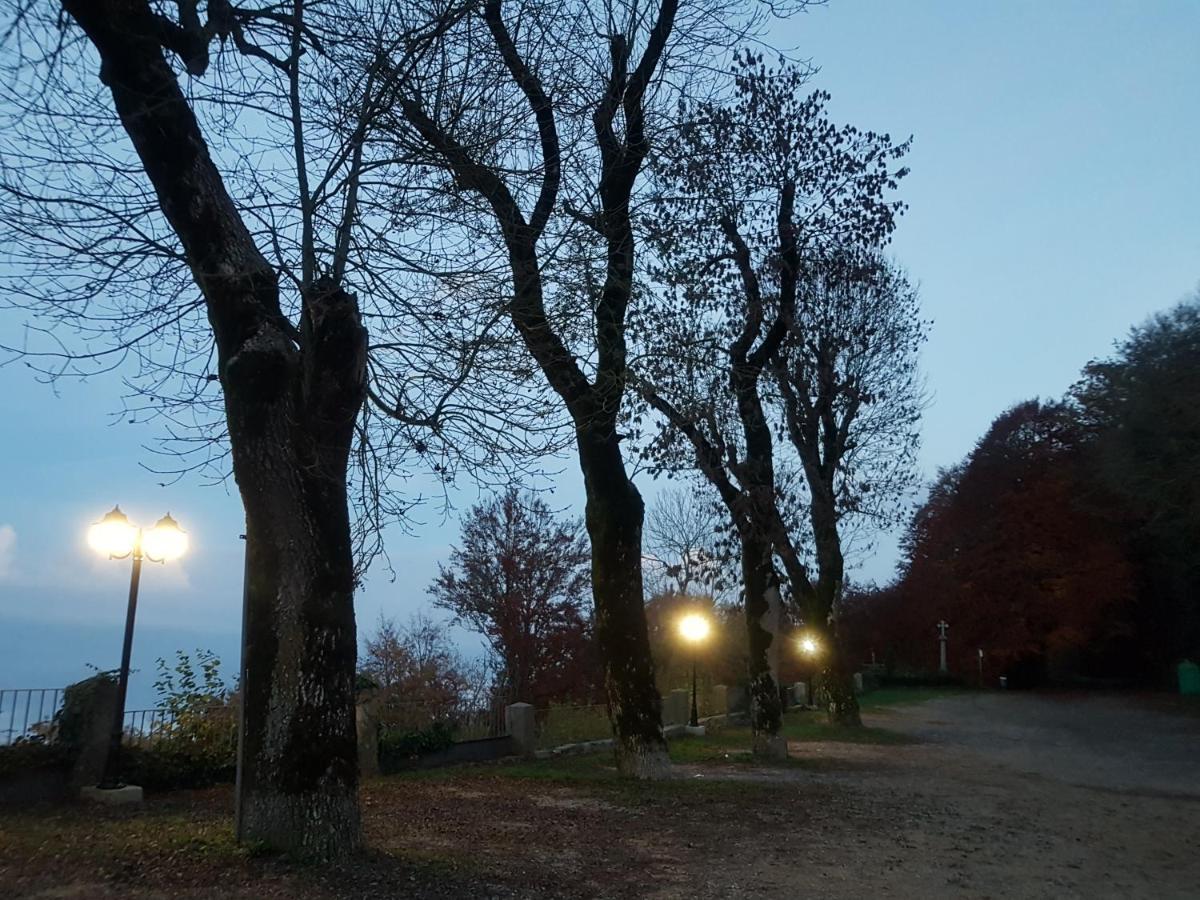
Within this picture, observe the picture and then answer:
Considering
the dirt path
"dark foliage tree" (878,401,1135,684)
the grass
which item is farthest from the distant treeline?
the dirt path

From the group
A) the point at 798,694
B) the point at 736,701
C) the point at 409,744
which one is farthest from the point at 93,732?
the point at 798,694

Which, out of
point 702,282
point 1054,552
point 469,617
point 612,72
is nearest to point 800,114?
point 702,282

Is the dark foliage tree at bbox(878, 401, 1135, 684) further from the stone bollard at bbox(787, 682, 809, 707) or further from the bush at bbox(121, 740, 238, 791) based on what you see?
the bush at bbox(121, 740, 238, 791)

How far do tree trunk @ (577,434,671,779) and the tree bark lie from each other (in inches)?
211

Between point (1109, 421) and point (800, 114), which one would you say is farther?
point (1109, 421)

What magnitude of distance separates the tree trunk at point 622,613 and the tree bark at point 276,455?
5.35 m

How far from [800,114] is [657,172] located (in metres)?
6.58

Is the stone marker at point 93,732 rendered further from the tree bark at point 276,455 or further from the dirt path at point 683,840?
the tree bark at point 276,455

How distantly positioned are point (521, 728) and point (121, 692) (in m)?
6.62

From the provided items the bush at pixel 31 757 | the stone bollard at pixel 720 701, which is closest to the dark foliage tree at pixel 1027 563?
the stone bollard at pixel 720 701

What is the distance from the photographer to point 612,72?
452 inches

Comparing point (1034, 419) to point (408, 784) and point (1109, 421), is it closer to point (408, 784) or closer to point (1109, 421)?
point (1109, 421)

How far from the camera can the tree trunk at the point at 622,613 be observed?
40.5ft

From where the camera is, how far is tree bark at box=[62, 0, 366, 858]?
264 inches
